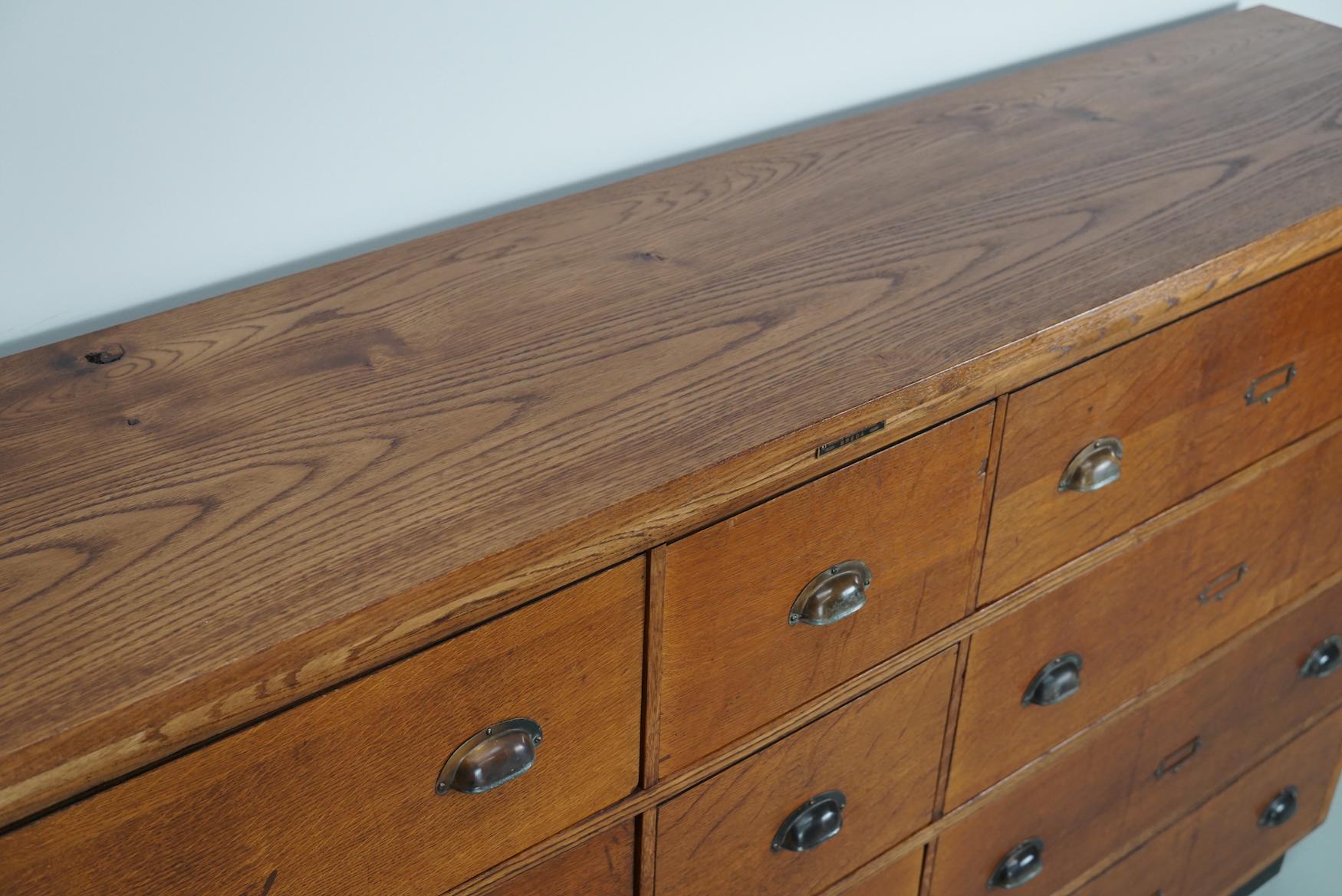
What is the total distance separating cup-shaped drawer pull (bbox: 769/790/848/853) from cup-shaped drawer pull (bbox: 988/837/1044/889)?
333 millimetres

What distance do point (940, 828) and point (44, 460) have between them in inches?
32.8

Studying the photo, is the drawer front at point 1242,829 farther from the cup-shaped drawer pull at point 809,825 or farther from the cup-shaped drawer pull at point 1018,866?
the cup-shaped drawer pull at point 809,825

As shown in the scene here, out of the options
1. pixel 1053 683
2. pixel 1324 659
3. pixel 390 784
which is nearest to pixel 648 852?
pixel 390 784

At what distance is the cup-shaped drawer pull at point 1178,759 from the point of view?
1493 millimetres

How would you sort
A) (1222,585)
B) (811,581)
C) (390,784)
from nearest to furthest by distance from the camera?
(390,784)
(811,581)
(1222,585)

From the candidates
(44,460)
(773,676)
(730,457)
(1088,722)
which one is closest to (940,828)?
(1088,722)

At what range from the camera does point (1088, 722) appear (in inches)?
52.2

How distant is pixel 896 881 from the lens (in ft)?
4.14

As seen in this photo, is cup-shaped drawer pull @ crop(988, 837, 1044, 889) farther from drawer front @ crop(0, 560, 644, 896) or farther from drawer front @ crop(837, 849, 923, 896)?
drawer front @ crop(0, 560, 644, 896)

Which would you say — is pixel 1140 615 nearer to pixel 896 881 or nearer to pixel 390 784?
pixel 896 881

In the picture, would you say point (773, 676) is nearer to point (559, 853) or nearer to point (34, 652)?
point (559, 853)

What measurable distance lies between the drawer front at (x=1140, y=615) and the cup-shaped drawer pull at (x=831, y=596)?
0.19 meters

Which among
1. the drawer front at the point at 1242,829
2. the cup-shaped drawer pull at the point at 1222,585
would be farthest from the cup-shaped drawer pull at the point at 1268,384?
the drawer front at the point at 1242,829

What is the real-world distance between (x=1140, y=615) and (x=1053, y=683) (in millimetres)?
129
